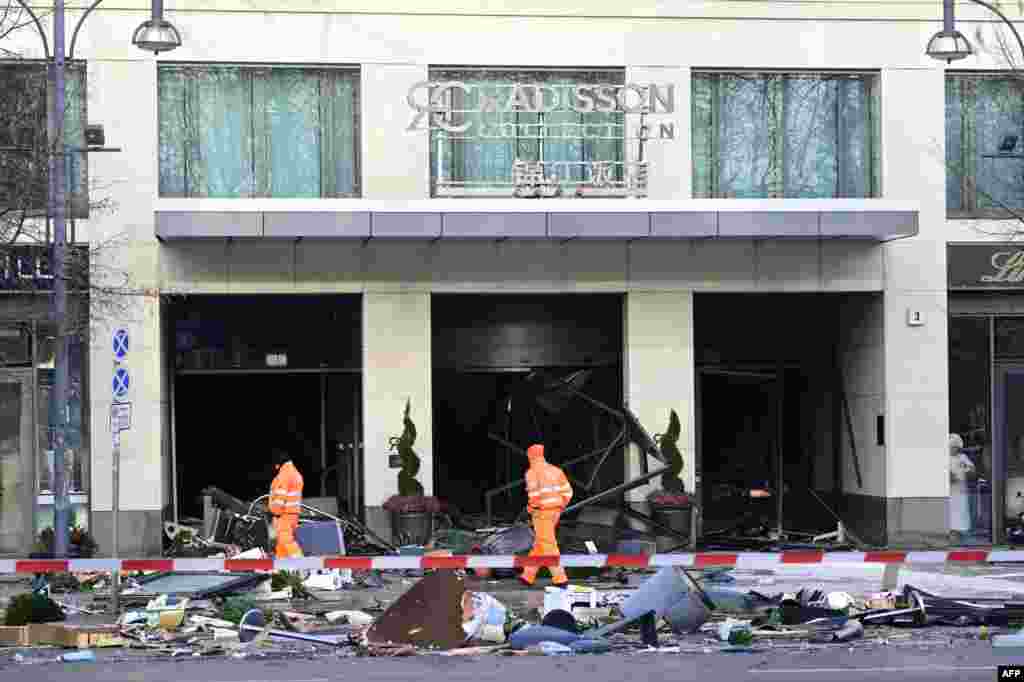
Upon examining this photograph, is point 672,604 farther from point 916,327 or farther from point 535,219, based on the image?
point 916,327

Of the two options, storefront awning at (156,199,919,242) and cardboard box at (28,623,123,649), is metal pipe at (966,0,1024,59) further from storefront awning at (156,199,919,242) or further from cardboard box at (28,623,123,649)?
cardboard box at (28,623,123,649)

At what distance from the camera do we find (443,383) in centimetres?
3120

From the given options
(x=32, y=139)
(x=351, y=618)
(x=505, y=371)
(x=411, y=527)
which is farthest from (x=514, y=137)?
(x=351, y=618)

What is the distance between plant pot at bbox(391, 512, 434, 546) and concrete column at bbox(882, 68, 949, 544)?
281 inches

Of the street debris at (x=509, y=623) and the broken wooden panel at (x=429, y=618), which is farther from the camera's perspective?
the broken wooden panel at (x=429, y=618)

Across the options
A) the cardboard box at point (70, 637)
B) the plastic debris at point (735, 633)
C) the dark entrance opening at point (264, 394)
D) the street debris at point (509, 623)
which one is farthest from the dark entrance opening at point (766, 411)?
the cardboard box at point (70, 637)

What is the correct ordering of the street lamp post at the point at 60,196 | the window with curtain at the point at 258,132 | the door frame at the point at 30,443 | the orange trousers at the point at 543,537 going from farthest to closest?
1. the window with curtain at the point at 258,132
2. the door frame at the point at 30,443
3. the street lamp post at the point at 60,196
4. the orange trousers at the point at 543,537

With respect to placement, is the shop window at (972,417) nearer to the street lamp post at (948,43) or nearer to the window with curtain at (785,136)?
the window with curtain at (785,136)

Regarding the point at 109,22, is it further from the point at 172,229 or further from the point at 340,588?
the point at 340,588

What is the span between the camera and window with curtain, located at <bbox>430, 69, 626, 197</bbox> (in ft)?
92.2

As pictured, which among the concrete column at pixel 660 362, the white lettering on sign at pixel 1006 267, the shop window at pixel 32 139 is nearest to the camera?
the shop window at pixel 32 139

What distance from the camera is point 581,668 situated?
15836 mm

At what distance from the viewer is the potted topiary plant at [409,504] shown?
27.5 metres

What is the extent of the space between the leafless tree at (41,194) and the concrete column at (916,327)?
442 inches
